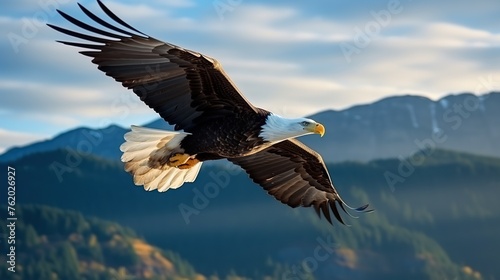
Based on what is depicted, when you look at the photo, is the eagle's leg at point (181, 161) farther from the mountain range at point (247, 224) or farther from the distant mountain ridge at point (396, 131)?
the distant mountain ridge at point (396, 131)

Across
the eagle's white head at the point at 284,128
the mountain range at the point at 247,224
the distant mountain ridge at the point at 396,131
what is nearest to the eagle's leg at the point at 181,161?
the eagle's white head at the point at 284,128

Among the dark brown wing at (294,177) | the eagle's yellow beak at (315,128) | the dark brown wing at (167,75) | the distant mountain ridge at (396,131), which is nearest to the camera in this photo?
the dark brown wing at (167,75)

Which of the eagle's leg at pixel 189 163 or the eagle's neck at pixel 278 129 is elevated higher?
the eagle's neck at pixel 278 129

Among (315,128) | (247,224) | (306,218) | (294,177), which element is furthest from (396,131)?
(315,128)

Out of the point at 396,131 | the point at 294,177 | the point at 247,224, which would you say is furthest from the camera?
the point at 396,131

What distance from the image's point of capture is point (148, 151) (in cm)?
868

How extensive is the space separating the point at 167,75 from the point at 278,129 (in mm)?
1044

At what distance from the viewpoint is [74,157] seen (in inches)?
1794

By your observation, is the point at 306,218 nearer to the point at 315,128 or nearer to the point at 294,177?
the point at 294,177

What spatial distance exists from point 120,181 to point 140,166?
123 feet

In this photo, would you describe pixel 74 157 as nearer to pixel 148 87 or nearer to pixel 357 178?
pixel 357 178

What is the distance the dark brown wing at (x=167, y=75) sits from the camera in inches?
295

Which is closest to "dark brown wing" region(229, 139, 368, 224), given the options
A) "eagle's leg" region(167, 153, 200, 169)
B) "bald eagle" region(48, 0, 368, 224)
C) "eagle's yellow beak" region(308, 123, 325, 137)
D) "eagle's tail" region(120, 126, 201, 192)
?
"bald eagle" region(48, 0, 368, 224)

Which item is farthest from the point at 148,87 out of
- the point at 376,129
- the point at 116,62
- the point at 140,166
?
the point at 376,129
